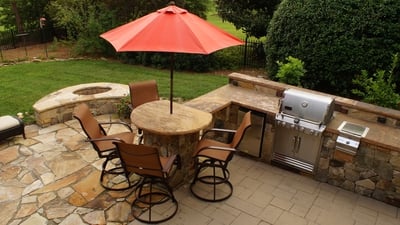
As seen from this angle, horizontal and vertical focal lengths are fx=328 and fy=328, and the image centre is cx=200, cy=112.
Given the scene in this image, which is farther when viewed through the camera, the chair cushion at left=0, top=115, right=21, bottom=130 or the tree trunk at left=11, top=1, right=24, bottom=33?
the tree trunk at left=11, top=1, right=24, bottom=33

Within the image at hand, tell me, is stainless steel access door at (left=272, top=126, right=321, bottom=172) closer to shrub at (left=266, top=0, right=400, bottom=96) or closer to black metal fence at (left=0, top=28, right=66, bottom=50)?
shrub at (left=266, top=0, right=400, bottom=96)

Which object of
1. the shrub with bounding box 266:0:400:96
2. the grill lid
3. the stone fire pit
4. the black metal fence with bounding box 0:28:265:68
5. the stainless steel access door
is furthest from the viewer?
the black metal fence with bounding box 0:28:265:68

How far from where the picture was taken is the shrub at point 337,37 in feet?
21.6

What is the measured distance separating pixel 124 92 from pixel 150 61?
430 cm

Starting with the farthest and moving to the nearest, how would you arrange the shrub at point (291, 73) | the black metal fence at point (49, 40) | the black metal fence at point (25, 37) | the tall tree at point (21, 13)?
the tall tree at point (21, 13)
the black metal fence at point (25, 37)
the black metal fence at point (49, 40)
the shrub at point (291, 73)

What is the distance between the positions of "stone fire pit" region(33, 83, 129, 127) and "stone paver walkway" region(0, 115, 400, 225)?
1.01 metres

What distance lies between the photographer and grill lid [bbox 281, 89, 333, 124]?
15.0 feet

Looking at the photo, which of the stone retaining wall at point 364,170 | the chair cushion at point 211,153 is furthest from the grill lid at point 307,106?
the chair cushion at point 211,153

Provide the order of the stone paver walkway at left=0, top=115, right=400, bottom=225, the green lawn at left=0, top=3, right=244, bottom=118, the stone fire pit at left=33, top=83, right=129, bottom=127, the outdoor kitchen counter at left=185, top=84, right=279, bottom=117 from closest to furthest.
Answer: the stone paver walkway at left=0, top=115, right=400, bottom=225 → the outdoor kitchen counter at left=185, top=84, right=279, bottom=117 → the stone fire pit at left=33, top=83, right=129, bottom=127 → the green lawn at left=0, top=3, right=244, bottom=118

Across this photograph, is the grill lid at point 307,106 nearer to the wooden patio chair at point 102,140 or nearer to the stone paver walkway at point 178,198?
the stone paver walkway at point 178,198

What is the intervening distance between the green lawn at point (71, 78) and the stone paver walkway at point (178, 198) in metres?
2.32

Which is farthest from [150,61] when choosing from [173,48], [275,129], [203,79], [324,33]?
[173,48]

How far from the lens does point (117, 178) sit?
4793 millimetres

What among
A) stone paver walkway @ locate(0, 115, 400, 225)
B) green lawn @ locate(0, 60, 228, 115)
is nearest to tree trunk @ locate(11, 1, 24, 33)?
green lawn @ locate(0, 60, 228, 115)
